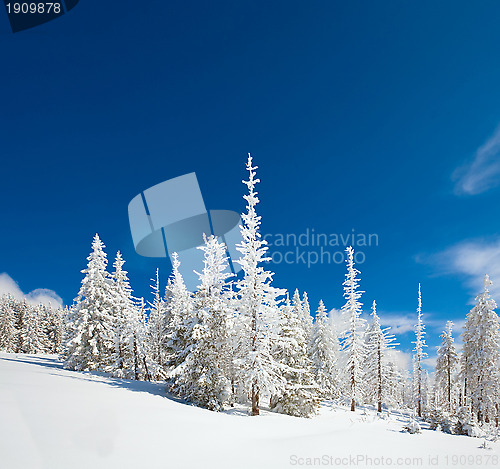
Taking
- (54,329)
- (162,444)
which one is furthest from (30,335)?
(162,444)

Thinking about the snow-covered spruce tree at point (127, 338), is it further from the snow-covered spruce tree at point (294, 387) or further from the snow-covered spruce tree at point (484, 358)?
the snow-covered spruce tree at point (484, 358)

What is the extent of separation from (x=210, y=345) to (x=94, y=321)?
47.3ft

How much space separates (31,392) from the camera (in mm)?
9891

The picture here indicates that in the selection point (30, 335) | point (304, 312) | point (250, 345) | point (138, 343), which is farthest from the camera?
point (30, 335)

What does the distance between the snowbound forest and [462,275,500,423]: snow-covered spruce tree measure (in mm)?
99

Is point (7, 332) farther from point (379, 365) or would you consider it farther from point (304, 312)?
point (379, 365)

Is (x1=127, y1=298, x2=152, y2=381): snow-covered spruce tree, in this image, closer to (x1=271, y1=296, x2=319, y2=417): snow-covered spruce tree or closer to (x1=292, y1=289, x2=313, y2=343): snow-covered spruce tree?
(x1=271, y1=296, x2=319, y2=417): snow-covered spruce tree

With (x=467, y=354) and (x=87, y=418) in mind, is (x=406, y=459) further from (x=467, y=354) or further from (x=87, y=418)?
(x=467, y=354)

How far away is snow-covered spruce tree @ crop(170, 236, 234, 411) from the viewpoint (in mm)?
19969

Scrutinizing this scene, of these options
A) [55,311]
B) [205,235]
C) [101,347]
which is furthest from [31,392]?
[55,311]

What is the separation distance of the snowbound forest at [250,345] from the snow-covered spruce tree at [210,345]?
7cm

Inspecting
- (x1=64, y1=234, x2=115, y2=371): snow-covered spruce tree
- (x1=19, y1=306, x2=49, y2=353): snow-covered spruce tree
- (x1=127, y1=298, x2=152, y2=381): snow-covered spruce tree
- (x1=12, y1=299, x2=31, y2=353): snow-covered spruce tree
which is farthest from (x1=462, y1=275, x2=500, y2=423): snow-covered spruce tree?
(x1=12, y1=299, x2=31, y2=353): snow-covered spruce tree

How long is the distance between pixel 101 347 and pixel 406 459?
28.8m

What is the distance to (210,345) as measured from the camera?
69.3 feet
